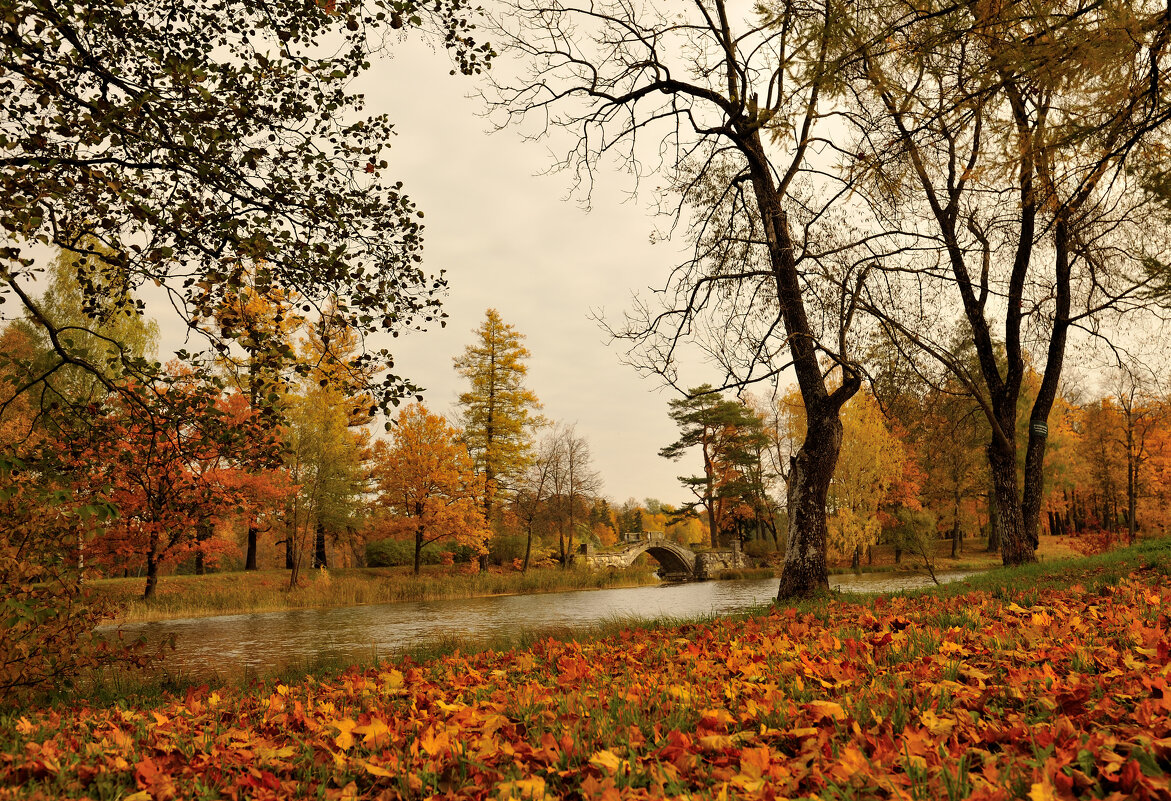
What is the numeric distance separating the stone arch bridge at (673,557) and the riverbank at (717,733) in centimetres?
3111

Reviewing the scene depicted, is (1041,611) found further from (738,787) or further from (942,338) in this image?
(942,338)

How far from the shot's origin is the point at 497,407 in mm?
32188

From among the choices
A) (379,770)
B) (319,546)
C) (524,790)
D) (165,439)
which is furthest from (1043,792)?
(319,546)

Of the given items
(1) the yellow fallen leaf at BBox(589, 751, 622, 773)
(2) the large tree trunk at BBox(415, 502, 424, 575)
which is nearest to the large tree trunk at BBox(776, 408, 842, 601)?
(1) the yellow fallen leaf at BBox(589, 751, 622, 773)

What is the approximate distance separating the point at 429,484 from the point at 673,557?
17.7 metres

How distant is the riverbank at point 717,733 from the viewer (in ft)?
5.72

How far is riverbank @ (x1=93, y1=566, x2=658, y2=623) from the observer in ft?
62.8

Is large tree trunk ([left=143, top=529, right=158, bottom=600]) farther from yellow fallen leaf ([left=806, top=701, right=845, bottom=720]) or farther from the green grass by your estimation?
yellow fallen leaf ([left=806, top=701, right=845, bottom=720])

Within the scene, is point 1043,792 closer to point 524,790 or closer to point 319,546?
point 524,790

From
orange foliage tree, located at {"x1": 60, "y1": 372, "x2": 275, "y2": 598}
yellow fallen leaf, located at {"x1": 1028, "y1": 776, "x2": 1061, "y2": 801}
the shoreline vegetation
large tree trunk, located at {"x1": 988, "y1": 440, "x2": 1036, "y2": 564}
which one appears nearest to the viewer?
yellow fallen leaf, located at {"x1": 1028, "y1": 776, "x2": 1061, "y2": 801}

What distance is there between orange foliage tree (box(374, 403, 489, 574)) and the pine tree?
7.74ft

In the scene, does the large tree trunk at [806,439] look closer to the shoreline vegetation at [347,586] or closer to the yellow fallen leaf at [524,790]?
the yellow fallen leaf at [524,790]

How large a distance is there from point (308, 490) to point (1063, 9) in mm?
25023

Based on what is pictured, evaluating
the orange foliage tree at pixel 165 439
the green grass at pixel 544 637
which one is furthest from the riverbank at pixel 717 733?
the orange foliage tree at pixel 165 439
